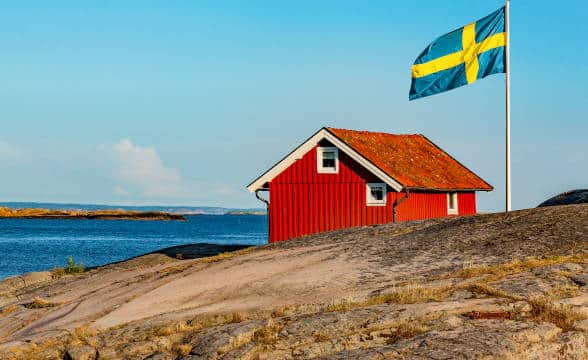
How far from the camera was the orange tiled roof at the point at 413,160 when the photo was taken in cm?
3869

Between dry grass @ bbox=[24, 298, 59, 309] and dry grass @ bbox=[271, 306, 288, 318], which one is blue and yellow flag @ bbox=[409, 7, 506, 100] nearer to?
dry grass @ bbox=[24, 298, 59, 309]

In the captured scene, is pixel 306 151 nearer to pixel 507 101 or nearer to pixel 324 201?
pixel 324 201

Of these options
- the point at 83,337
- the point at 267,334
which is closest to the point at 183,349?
the point at 267,334

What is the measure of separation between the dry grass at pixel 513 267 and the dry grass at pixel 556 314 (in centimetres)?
250

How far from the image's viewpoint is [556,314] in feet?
45.6

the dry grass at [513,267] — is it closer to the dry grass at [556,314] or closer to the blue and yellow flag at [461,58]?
the dry grass at [556,314]

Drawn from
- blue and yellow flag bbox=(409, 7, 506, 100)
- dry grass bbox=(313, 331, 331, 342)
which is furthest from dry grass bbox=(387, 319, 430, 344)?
blue and yellow flag bbox=(409, 7, 506, 100)

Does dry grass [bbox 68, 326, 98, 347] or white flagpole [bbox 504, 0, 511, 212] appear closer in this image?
dry grass [bbox 68, 326, 98, 347]

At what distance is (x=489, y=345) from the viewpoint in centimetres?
1277

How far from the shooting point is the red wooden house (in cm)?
3778

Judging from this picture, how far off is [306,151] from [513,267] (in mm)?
22193

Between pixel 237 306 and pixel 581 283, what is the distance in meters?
6.47

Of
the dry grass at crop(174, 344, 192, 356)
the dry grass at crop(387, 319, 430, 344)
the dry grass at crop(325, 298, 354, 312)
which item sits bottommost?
the dry grass at crop(174, 344, 192, 356)

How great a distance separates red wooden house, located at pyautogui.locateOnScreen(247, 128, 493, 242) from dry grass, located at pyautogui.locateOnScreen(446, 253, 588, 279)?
1904 cm
